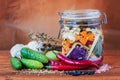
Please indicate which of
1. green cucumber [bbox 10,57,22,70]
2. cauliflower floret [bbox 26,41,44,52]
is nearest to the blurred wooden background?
cauliflower floret [bbox 26,41,44,52]

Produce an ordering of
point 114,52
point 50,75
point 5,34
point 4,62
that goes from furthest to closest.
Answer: point 5,34 < point 114,52 < point 4,62 < point 50,75

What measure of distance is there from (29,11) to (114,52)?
379 mm

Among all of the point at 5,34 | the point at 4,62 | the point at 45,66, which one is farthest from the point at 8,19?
the point at 45,66

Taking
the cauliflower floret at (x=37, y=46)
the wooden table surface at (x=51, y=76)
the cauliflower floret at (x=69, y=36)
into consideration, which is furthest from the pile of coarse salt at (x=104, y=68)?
the cauliflower floret at (x=37, y=46)

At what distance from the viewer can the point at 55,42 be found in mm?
990

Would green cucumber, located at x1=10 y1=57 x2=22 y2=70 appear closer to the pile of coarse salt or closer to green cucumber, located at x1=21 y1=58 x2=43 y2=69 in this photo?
green cucumber, located at x1=21 y1=58 x2=43 y2=69

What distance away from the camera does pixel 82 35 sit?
0.82 meters

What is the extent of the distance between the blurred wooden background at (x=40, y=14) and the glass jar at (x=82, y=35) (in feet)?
1.05

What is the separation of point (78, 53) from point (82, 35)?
0.18 ft

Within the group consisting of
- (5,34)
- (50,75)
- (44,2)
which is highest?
(44,2)

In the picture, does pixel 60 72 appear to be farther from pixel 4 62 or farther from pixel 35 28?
pixel 35 28

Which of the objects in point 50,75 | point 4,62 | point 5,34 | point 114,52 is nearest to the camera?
point 50,75

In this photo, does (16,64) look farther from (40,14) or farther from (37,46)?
(40,14)

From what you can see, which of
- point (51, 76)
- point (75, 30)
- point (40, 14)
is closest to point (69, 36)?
point (75, 30)
